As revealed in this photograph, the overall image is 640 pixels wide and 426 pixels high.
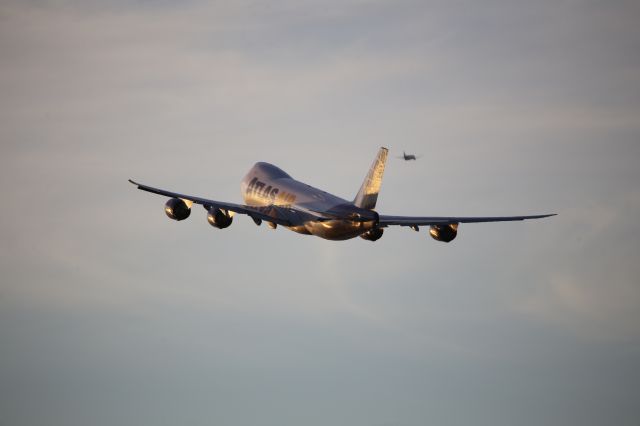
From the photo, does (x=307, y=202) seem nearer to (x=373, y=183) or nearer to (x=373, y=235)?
(x=373, y=235)

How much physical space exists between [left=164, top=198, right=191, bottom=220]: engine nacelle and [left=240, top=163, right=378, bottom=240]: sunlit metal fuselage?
829 centimetres

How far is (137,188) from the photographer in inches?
3214

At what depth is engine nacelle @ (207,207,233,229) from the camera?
286 feet

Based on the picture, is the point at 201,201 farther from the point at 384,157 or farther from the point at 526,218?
the point at 526,218

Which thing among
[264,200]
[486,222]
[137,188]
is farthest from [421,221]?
[137,188]

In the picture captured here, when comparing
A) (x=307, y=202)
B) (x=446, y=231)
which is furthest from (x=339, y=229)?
(x=446, y=231)

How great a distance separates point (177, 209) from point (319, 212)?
1132 cm

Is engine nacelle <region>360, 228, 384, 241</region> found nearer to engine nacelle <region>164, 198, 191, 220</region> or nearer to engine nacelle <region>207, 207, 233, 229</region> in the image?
engine nacelle <region>207, 207, 233, 229</region>

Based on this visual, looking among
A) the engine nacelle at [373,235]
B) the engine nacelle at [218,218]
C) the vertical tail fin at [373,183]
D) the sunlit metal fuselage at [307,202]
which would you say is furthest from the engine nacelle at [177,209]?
the vertical tail fin at [373,183]

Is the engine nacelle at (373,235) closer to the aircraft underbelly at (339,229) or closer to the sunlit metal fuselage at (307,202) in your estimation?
the sunlit metal fuselage at (307,202)

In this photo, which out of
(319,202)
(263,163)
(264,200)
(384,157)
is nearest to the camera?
(384,157)

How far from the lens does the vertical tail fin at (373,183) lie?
266 feet

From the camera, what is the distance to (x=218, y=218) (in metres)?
87.1

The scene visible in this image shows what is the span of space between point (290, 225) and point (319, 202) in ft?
10.8
